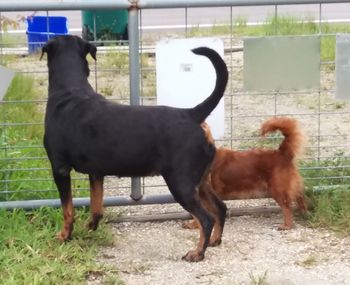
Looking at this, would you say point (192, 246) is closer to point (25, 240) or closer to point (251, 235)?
point (251, 235)

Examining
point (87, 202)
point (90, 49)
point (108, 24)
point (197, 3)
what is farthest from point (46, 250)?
point (108, 24)

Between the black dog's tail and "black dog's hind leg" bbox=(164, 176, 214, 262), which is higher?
the black dog's tail

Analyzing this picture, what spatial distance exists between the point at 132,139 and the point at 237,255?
972 mm

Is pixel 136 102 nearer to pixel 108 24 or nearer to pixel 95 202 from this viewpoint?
pixel 95 202

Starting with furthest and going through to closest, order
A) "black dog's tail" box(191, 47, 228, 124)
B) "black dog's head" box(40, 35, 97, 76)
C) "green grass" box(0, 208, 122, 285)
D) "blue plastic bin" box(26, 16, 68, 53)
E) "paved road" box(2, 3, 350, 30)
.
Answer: "paved road" box(2, 3, 350, 30), "blue plastic bin" box(26, 16, 68, 53), "black dog's head" box(40, 35, 97, 76), "black dog's tail" box(191, 47, 228, 124), "green grass" box(0, 208, 122, 285)

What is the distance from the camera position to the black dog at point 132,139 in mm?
4469

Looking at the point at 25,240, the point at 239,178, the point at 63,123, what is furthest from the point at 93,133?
the point at 239,178

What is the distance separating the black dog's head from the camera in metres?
4.77

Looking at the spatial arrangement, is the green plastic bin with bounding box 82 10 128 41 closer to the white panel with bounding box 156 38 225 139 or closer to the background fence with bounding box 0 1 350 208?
the background fence with bounding box 0 1 350 208

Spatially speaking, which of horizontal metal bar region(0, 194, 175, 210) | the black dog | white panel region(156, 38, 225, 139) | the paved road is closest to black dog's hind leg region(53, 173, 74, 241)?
the black dog

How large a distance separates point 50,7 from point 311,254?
7.25 ft

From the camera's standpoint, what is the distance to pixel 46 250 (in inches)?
183

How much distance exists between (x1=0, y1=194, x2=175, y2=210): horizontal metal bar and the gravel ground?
143 mm

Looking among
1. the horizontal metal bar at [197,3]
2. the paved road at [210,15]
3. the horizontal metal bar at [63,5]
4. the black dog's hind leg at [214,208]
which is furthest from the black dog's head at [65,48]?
the paved road at [210,15]
